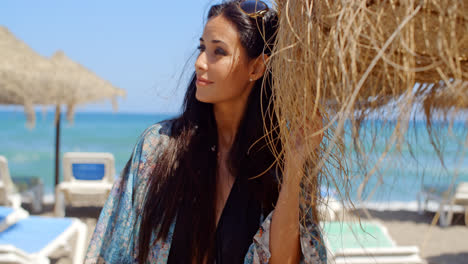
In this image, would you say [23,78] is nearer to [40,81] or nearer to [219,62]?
[40,81]

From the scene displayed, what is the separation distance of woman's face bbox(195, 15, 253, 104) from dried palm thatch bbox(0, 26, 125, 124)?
6165 mm

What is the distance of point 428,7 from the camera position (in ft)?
2.12

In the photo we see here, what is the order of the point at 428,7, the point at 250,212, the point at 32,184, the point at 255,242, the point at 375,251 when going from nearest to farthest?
the point at 428,7
the point at 255,242
the point at 250,212
the point at 375,251
the point at 32,184

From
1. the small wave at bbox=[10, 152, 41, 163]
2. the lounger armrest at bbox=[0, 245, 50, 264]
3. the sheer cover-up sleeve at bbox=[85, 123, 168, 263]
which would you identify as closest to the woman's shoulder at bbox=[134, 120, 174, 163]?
the sheer cover-up sleeve at bbox=[85, 123, 168, 263]

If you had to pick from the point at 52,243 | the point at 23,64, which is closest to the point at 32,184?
the point at 23,64

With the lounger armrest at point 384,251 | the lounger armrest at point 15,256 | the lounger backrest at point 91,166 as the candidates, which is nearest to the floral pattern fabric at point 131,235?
the lounger armrest at point 384,251

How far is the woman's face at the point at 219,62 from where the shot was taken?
150cm

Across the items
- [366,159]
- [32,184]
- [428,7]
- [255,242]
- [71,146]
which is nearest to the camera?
[428,7]

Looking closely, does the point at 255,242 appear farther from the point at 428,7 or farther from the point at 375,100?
the point at 428,7

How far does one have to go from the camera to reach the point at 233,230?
1.60 m

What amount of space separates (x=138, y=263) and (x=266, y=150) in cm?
68

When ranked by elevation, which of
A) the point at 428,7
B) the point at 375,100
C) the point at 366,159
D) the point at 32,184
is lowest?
the point at 32,184

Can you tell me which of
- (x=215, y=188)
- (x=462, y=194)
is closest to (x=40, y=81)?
(x=215, y=188)

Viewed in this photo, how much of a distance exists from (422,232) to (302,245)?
20.2ft
